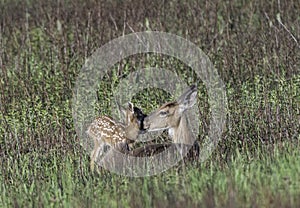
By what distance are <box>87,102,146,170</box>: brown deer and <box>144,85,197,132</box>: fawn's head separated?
20cm

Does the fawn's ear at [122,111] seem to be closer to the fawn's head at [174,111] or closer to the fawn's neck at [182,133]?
the fawn's head at [174,111]

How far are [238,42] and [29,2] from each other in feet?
14.0

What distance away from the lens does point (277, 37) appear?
10.8 meters

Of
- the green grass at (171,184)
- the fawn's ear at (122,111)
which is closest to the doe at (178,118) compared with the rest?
the green grass at (171,184)

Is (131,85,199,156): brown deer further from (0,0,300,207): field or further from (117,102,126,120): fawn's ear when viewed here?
(117,102,126,120): fawn's ear

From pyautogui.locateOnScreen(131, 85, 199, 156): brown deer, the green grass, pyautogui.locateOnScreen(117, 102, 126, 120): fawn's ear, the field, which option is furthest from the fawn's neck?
pyautogui.locateOnScreen(117, 102, 126, 120): fawn's ear

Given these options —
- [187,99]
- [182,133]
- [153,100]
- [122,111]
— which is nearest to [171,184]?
[182,133]

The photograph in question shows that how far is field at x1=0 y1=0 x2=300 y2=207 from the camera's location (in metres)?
6.03

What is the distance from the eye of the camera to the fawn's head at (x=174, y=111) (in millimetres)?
7367

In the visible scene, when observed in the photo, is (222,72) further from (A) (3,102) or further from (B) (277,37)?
(A) (3,102)

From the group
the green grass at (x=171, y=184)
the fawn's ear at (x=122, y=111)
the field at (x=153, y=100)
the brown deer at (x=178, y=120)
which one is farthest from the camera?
the fawn's ear at (x=122, y=111)

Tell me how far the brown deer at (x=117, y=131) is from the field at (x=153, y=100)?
183 mm

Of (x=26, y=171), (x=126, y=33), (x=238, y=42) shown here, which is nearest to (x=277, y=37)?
(x=238, y=42)

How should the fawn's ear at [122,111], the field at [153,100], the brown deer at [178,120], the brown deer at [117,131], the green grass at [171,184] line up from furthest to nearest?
the fawn's ear at [122,111] < the brown deer at [117,131] < the brown deer at [178,120] < the field at [153,100] < the green grass at [171,184]
